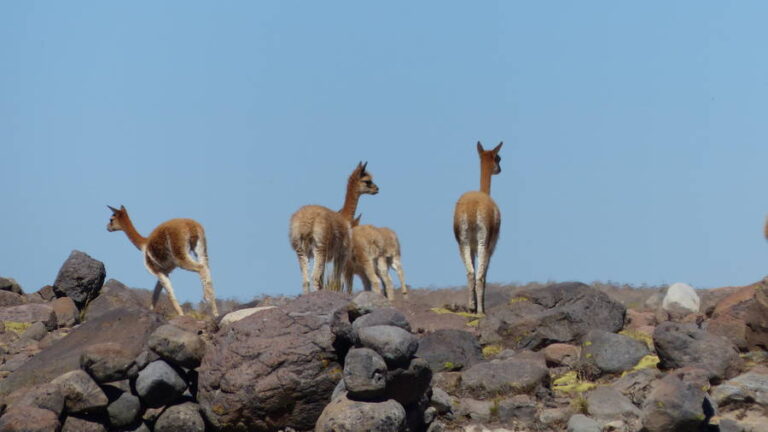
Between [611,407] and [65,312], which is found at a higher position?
[65,312]

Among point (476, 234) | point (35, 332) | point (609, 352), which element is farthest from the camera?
point (476, 234)

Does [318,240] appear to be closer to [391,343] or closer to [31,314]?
[31,314]

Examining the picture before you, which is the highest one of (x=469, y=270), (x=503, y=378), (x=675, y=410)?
(x=469, y=270)

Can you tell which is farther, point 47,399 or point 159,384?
point 159,384

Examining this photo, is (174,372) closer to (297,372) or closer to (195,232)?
(297,372)

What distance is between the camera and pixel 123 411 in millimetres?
16812

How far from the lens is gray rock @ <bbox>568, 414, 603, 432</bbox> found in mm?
15758

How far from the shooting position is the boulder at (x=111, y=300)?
24891 millimetres

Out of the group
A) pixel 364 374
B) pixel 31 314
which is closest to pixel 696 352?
pixel 364 374

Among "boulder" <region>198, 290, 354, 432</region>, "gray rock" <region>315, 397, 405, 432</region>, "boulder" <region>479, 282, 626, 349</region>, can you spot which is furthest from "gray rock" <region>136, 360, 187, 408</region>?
"boulder" <region>479, 282, 626, 349</region>

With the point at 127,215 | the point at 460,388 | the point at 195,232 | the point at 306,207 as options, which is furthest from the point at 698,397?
the point at 127,215

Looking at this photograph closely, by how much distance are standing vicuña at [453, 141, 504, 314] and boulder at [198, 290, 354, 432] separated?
27.6ft

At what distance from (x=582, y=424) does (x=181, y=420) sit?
5738 mm

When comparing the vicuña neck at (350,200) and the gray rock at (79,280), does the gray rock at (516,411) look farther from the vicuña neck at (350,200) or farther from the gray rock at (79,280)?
the gray rock at (79,280)
